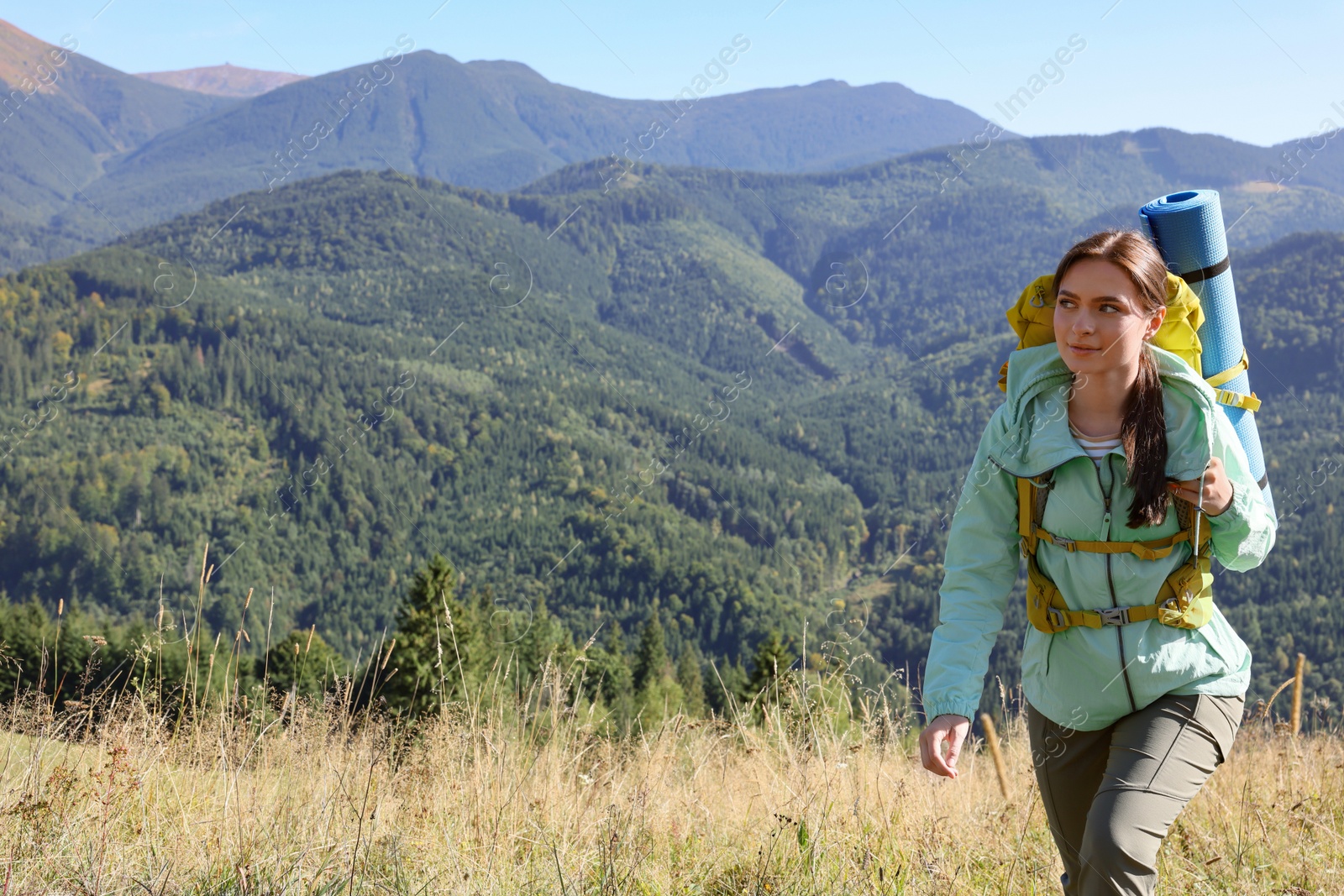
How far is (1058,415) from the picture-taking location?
208cm

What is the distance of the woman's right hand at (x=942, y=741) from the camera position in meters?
1.93

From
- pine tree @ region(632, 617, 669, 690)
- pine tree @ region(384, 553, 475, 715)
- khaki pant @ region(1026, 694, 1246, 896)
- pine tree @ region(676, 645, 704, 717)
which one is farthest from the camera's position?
pine tree @ region(632, 617, 669, 690)

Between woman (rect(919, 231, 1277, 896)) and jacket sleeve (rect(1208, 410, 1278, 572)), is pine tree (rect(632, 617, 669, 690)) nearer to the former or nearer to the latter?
woman (rect(919, 231, 1277, 896))

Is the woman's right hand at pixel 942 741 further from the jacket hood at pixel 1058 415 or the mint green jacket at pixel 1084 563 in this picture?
the jacket hood at pixel 1058 415

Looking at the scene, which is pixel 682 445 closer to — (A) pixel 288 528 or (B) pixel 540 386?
(B) pixel 540 386

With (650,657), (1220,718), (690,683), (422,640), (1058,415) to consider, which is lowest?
(690,683)

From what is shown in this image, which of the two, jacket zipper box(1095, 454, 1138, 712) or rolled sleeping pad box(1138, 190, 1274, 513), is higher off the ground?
rolled sleeping pad box(1138, 190, 1274, 513)

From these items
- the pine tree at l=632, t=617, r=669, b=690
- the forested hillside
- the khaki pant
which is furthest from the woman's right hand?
the forested hillside

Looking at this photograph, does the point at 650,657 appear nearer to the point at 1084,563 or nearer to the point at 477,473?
the point at 1084,563

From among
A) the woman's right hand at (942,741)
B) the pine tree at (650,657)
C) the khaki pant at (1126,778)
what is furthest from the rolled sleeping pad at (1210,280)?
the pine tree at (650,657)

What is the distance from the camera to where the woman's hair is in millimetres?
1912

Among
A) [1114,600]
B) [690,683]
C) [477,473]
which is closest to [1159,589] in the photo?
[1114,600]

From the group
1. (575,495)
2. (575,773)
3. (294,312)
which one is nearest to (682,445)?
(575,495)

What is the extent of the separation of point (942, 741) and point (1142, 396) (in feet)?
2.86
